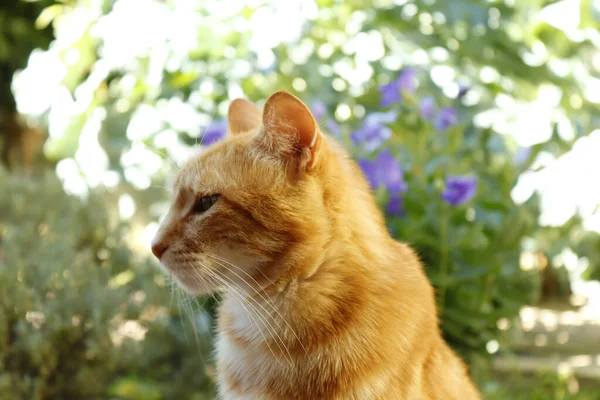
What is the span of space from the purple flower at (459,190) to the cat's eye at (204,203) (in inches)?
31.2

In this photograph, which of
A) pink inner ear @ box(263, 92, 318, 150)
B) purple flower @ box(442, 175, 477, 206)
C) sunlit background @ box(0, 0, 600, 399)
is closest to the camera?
pink inner ear @ box(263, 92, 318, 150)

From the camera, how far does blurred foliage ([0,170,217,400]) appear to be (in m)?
1.65

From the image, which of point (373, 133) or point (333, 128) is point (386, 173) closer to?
point (373, 133)

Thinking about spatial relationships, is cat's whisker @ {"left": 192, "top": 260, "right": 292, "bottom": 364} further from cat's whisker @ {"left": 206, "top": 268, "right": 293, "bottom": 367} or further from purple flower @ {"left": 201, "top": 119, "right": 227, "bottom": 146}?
purple flower @ {"left": 201, "top": 119, "right": 227, "bottom": 146}

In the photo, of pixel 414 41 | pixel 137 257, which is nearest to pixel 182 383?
pixel 137 257

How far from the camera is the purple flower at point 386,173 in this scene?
1719 mm

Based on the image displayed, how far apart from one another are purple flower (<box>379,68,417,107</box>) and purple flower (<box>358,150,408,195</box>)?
0.19 metres

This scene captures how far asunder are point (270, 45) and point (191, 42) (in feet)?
0.86

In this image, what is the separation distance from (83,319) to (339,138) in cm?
86

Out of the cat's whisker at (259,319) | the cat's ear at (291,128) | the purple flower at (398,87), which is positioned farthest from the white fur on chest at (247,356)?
the purple flower at (398,87)

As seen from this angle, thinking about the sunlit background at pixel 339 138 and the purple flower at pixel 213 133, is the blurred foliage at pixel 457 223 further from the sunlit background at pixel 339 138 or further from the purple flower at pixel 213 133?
the purple flower at pixel 213 133

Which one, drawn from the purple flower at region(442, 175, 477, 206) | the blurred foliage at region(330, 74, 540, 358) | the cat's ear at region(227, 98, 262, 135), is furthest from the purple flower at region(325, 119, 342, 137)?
the cat's ear at region(227, 98, 262, 135)

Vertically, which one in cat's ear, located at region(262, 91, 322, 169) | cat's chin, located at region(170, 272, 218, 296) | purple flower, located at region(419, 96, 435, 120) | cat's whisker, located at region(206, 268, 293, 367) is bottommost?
purple flower, located at region(419, 96, 435, 120)

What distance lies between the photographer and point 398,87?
1.85 metres
